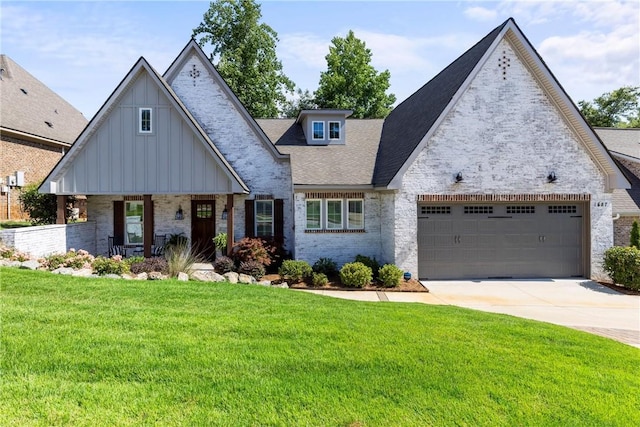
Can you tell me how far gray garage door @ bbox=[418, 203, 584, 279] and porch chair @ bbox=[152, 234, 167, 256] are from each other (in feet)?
32.8

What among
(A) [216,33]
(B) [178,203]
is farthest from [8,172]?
(A) [216,33]

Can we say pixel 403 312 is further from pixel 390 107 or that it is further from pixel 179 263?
pixel 390 107

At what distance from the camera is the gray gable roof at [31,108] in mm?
22178

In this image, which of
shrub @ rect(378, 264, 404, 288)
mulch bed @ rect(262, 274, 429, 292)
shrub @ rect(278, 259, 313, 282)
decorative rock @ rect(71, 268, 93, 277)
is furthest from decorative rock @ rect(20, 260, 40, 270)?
shrub @ rect(378, 264, 404, 288)

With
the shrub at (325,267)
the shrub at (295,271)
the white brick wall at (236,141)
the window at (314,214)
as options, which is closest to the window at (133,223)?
the white brick wall at (236,141)

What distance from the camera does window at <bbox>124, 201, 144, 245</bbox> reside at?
1595 cm

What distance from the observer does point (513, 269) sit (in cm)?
1342

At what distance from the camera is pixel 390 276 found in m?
12.0

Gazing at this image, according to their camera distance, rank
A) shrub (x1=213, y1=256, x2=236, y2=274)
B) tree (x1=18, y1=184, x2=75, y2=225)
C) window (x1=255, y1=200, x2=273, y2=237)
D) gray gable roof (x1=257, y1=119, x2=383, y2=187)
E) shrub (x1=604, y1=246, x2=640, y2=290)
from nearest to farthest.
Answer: shrub (x1=604, y1=246, x2=640, y2=290)
shrub (x1=213, y1=256, x2=236, y2=274)
gray gable roof (x1=257, y1=119, x2=383, y2=187)
tree (x1=18, y1=184, x2=75, y2=225)
window (x1=255, y1=200, x2=273, y2=237)

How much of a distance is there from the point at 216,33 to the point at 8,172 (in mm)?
19179

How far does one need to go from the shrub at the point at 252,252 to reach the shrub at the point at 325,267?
1.68m

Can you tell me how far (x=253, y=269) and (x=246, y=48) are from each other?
25.4 meters

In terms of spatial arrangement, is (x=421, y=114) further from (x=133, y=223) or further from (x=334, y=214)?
(x=133, y=223)

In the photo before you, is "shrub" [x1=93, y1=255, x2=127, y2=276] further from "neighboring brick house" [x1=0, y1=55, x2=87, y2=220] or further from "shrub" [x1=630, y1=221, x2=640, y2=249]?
"shrub" [x1=630, y1=221, x2=640, y2=249]
